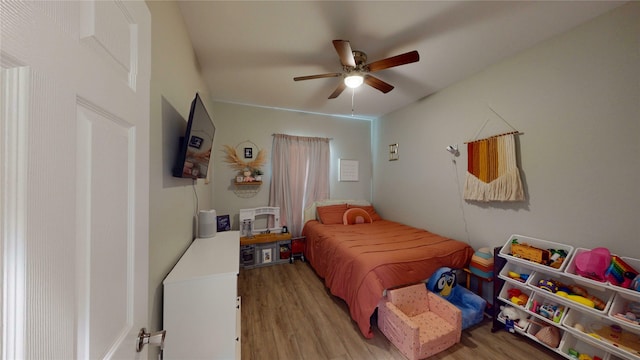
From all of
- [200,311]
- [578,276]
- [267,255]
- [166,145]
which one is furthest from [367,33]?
[267,255]

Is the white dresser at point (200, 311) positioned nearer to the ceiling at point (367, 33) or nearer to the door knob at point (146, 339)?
the door knob at point (146, 339)

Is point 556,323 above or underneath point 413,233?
underneath

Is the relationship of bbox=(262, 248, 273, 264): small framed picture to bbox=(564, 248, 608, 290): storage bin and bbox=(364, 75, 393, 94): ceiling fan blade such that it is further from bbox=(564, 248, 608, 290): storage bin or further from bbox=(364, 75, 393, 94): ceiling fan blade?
bbox=(564, 248, 608, 290): storage bin

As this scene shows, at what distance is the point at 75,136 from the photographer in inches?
15.4

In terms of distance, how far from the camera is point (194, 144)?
53.5 inches

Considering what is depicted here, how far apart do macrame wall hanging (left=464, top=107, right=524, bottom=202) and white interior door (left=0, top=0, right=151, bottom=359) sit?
2779 millimetres

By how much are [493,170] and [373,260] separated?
159cm

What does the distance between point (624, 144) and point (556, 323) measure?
1.38 meters

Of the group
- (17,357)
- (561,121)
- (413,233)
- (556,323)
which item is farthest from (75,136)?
(413,233)

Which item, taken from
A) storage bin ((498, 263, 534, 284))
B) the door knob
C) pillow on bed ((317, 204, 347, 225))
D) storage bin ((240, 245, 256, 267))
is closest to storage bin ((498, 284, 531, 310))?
storage bin ((498, 263, 534, 284))

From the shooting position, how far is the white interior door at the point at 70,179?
28 cm

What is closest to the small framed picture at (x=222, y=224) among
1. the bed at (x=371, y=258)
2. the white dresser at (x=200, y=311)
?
the bed at (x=371, y=258)

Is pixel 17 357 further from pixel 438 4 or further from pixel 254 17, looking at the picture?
pixel 438 4

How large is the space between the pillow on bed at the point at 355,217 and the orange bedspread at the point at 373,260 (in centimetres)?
46
